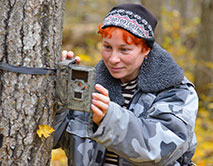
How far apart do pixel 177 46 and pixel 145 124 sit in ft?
23.7

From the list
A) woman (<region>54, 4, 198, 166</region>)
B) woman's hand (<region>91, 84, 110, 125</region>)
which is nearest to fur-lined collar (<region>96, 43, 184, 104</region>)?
woman (<region>54, 4, 198, 166</region>)

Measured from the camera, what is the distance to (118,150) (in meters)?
1.76

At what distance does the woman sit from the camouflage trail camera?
56 millimetres

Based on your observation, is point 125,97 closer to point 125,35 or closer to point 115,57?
point 115,57

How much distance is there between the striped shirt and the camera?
226cm

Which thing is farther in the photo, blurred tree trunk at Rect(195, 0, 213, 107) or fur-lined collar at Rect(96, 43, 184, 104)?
blurred tree trunk at Rect(195, 0, 213, 107)

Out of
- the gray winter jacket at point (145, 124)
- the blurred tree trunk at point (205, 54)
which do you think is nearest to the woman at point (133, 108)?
the gray winter jacket at point (145, 124)

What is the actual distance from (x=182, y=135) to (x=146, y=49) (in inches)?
27.7

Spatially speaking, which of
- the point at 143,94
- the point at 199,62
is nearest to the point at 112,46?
the point at 143,94

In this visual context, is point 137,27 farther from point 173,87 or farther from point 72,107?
point 72,107

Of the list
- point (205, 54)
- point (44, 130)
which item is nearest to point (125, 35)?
point (44, 130)

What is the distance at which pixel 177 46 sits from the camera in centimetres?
869

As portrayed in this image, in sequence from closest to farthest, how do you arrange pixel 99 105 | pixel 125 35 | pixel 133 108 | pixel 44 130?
pixel 99 105 < pixel 44 130 < pixel 125 35 < pixel 133 108

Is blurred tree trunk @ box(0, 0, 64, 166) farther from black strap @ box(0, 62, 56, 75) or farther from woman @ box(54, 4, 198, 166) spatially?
woman @ box(54, 4, 198, 166)
